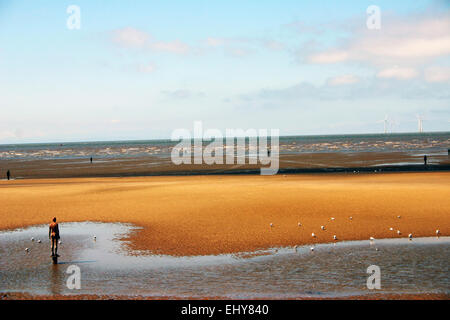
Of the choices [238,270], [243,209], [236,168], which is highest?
[236,168]

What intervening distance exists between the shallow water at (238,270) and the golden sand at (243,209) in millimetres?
1661

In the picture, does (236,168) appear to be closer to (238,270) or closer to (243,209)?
(243,209)

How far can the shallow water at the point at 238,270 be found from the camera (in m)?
14.5

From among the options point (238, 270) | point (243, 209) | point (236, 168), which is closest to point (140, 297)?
point (238, 270)

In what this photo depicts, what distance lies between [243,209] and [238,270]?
12.9 m

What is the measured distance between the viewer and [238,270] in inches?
658

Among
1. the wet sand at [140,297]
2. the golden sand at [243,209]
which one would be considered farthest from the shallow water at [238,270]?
the golden sand at [243,209]

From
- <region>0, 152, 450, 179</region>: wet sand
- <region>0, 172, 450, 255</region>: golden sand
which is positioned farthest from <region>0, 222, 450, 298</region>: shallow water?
<region>0, 152, 450, 179</region>: wet sand

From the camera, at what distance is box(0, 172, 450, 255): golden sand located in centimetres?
2198

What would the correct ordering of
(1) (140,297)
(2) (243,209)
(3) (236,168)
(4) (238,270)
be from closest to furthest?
(1) (140,297) < (4) (238,270) < (2) (243,209) < (3) (236,168)

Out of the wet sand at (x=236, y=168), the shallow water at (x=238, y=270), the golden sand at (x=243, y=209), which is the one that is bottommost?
the shallow water at (x=238, y=270)

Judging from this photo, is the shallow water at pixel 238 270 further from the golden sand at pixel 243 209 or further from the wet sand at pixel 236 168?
the wet sand at pixel 236 168
